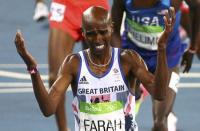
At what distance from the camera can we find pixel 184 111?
7.30 metres

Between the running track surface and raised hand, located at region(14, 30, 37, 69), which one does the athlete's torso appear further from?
raised hand, located at region(14, 30, 37, 69)

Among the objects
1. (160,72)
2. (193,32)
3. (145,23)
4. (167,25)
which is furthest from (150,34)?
(167,25)

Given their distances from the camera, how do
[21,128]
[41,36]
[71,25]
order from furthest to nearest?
[41,36] < [21,128] < [71,25]

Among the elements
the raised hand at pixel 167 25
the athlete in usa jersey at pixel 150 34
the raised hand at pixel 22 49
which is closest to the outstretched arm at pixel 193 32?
the athlete in usa jersey at pixel 150 34

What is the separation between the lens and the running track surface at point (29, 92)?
22.7ft

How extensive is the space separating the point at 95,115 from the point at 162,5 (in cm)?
133

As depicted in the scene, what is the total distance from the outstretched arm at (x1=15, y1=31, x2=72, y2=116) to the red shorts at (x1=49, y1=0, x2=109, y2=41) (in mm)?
1500

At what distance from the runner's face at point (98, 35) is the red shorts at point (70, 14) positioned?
62.8 inches

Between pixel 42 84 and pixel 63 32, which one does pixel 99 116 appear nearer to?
pixel 42 84

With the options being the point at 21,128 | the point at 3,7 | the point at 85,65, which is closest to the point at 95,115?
the point at 85,65

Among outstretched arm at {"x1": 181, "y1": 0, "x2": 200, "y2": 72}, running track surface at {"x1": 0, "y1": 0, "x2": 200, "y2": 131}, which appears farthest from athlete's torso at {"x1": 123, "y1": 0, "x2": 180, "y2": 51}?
running track surface at {"x1": 0, "y1": 0, "x2": 200, "y2": 131}

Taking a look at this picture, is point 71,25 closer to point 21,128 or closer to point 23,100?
point 21,128

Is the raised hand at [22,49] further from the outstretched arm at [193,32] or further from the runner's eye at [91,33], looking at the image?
the outstretched arm at [193,32]

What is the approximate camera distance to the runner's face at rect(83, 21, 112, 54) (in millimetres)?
4102
